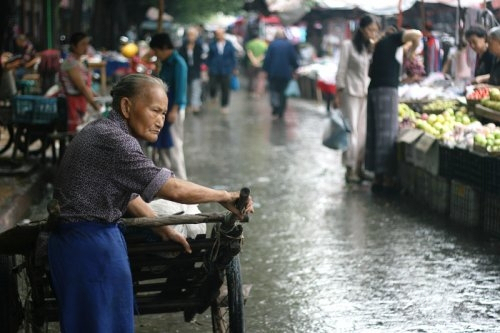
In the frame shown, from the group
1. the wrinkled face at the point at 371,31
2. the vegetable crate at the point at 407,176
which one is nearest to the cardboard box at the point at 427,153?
the vegetable crate at the point at 407,176

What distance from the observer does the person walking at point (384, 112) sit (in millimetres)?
11500

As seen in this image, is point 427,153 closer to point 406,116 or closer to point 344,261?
point 406,116

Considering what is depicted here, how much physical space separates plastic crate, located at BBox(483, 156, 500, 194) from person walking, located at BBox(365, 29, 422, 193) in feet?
7.18

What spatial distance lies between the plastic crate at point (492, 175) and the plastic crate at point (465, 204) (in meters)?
0.21

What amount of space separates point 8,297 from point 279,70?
1817 centimetres

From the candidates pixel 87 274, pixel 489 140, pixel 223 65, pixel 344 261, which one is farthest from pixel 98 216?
pixel 223 65

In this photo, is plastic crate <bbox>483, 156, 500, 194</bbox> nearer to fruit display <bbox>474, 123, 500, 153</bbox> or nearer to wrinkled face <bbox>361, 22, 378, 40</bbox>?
fruit display <bbox>474, 123, 500, 153</bbox>

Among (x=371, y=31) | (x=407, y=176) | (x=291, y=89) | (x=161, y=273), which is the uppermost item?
(x=371, y=31)

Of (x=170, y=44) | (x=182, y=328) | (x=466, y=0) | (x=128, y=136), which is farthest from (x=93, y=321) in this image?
(x=466, y=0)

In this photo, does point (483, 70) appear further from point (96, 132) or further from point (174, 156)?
point (96, 132)

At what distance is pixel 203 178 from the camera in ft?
43.0

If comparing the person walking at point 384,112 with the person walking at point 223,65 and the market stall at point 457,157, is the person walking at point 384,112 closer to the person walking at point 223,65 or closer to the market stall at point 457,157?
the market stall at point 457,157

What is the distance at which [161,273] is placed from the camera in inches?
198

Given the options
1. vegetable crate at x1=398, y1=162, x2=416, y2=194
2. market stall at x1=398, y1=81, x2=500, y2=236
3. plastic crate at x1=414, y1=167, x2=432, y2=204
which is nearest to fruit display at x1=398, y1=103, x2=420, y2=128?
market stall at x1=398, y1=81, x2=500, y2=236
